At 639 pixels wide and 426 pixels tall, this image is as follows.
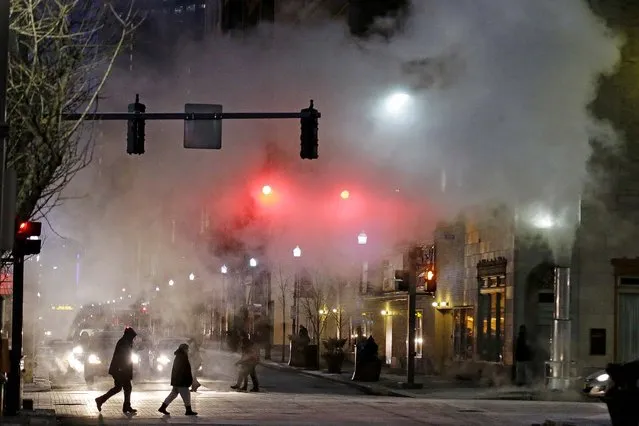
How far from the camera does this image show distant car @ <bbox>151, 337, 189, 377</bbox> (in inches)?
974

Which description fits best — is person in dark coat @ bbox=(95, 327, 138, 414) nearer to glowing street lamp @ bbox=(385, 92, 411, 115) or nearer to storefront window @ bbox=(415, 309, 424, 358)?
glowing street lamp @ bbox=(385, 92, 411, 115)

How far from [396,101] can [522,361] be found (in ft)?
20.4

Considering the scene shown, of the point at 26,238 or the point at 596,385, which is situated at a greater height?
the point at 26,238

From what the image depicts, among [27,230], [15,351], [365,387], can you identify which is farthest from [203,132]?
[365,387]

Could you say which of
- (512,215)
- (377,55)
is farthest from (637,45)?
(377,55)

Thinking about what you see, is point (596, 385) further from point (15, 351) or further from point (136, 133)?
point (15, 351)

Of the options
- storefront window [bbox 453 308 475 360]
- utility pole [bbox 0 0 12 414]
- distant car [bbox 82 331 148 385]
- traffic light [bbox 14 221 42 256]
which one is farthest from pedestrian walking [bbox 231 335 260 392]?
utility pole [bbox 0 0 12 414]

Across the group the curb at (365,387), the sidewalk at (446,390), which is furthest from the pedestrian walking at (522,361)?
the curb at (365,387)

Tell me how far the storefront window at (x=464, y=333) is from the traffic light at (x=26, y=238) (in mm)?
14254

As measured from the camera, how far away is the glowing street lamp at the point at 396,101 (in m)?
19.9

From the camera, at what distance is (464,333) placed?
26.5m

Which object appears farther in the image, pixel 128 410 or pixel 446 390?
pixel 446 390

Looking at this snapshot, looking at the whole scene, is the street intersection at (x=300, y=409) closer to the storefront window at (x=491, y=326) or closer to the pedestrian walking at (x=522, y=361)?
the pedestrian walking at (x=522, y=361)

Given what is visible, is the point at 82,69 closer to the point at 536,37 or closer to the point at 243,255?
the point at 536,37
